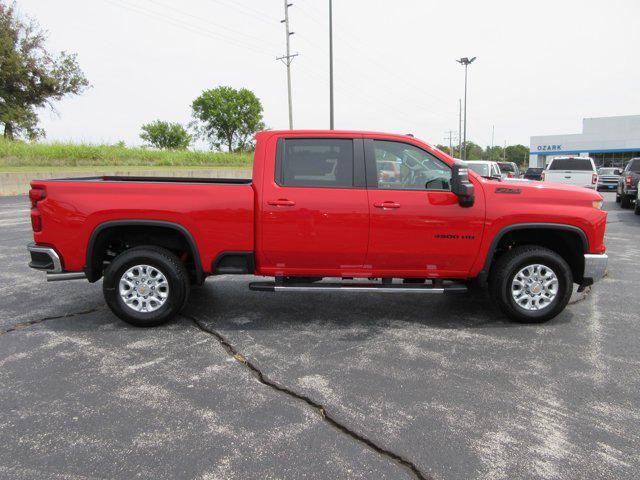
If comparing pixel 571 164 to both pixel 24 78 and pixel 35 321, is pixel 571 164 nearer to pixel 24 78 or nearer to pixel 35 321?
pixel 35 321

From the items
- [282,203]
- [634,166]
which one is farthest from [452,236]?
[634,166]

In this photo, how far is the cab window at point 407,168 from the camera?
4.80 m

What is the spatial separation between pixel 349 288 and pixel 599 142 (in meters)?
63.2

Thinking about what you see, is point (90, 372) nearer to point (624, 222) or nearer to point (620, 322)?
point (620, 322)

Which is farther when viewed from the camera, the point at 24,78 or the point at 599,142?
the point at 599,142

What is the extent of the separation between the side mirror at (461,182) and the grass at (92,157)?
24130 mm

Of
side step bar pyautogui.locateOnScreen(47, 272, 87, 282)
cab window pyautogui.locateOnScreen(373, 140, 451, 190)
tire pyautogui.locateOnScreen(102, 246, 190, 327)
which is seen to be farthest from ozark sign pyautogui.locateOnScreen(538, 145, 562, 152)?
side step bar pyautogui.locateOnScreen(47, 272, 87, 282)

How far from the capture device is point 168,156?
108ft

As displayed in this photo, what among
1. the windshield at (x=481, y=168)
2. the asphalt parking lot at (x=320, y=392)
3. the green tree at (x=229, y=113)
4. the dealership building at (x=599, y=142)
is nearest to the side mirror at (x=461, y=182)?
the asphalt parking lot at (x=320, y=392)

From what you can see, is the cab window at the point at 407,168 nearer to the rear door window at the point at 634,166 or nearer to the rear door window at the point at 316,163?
the rear door window at the point at 316,163

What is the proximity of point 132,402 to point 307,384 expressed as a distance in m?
1.25

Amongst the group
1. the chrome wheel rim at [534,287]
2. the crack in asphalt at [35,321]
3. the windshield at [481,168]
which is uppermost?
the windshield at [481,168]

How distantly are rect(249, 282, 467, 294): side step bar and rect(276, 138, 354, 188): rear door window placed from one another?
3.33 ft

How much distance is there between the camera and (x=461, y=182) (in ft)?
15.0
